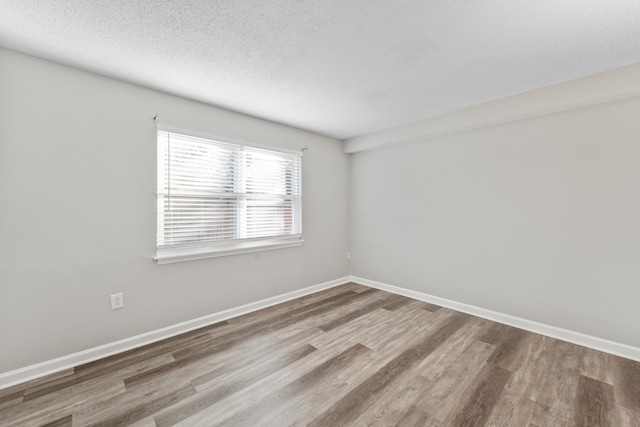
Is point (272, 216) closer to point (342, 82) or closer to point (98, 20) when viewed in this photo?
point (342, 82)

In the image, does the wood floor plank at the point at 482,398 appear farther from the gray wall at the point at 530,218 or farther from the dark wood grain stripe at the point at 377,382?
the gray wall at the point at 530,218

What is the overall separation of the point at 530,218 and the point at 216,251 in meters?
3.32

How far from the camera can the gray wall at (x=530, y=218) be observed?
2266 millimetres

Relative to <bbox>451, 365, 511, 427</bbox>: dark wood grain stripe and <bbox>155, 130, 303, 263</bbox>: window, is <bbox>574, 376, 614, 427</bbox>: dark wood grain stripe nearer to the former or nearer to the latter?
<bbox>451, 365, 511, 427</bbox>: dark wood grain stripe

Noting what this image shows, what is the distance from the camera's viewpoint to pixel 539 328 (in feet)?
8.62

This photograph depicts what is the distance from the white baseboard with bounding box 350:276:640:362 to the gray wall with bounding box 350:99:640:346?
0.18ft

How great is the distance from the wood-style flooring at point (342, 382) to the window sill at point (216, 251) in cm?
75

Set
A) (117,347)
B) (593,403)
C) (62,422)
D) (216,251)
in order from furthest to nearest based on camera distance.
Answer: (216,251), (117,347), (593,403), (62,422)

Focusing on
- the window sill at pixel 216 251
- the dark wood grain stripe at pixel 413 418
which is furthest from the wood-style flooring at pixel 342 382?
the window sill at pixel 216 251

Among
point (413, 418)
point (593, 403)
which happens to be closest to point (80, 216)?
point (413, 418)

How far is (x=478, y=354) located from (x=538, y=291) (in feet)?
3.43

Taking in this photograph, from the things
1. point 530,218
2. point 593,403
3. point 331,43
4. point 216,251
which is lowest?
point 593,403

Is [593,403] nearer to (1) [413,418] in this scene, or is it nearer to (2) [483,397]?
(2) [483,397]

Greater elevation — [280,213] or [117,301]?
[280,213]
